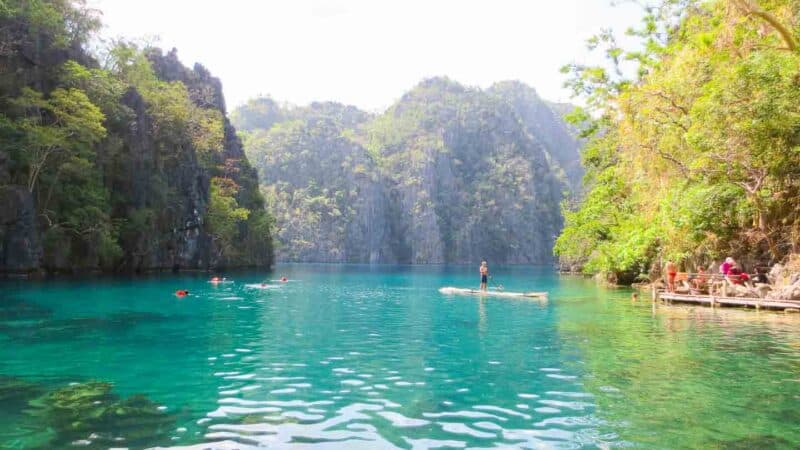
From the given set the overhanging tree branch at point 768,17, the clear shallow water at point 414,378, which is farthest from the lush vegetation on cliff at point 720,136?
the clear shallow water at point 414,378

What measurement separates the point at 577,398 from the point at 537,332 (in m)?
8.65

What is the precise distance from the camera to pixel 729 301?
26109 mm

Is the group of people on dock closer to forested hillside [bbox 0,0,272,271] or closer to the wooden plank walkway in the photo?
the wooden plank walkway

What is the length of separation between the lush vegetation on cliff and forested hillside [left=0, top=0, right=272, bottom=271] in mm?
38613

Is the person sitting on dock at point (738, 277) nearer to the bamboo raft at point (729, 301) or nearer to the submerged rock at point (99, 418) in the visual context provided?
the bamboo raft at point (729, 301)

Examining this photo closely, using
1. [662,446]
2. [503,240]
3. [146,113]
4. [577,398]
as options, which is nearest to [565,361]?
[577,398]

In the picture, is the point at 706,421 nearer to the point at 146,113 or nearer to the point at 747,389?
the point at 747,389

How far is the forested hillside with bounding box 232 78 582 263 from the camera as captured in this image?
539ft

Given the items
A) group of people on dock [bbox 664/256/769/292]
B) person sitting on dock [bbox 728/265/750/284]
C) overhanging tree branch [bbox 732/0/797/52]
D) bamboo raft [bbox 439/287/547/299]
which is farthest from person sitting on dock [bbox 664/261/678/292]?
overhanging tree branch [bbox 732/0/797/52]

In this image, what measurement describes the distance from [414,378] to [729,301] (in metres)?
20.2

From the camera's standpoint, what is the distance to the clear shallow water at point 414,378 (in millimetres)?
7688

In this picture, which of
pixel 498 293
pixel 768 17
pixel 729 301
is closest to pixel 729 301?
pixel 729 301

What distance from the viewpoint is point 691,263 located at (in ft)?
112

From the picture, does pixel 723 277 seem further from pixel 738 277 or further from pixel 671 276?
pixel 671 276
